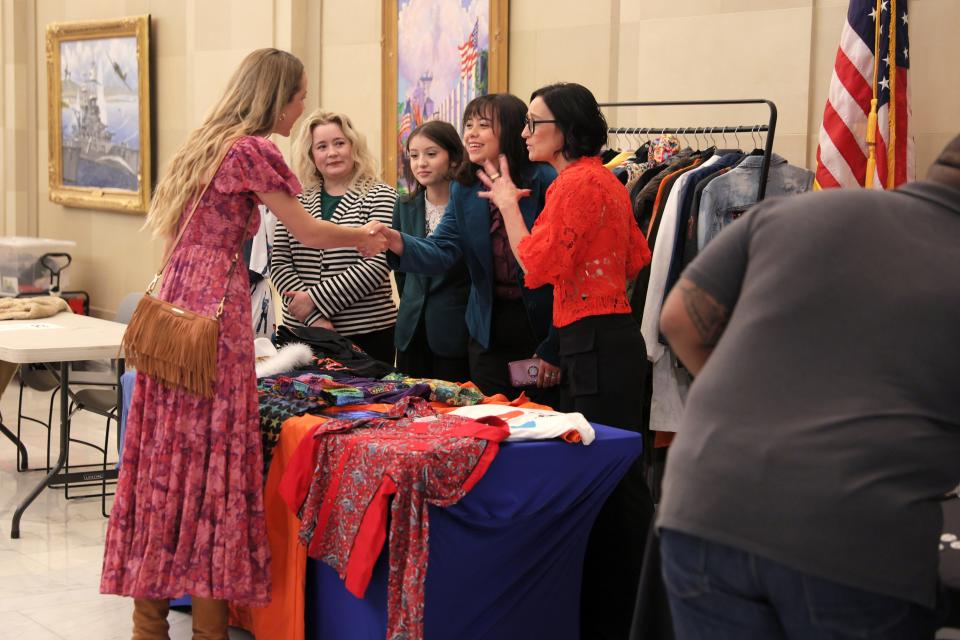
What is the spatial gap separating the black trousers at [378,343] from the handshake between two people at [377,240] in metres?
0.72

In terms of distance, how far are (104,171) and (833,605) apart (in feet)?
28.1

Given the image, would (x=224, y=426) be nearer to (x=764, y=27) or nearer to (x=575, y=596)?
(x=575, y=596)

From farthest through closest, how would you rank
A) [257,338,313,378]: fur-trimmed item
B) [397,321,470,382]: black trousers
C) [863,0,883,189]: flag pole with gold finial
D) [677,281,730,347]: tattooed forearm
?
[397,321,470,382]: black trousers → [863,0,883,189]: flag pole with gold finial → [257,338,313,378]: fur-trimmed item → [677,281,730,347]: tattooed forearm

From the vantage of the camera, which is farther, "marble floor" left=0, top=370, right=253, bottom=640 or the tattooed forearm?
"marble floor" left=0, top=370, right=253, bottom=640

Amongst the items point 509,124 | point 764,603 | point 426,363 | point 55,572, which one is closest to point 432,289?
point 426,363

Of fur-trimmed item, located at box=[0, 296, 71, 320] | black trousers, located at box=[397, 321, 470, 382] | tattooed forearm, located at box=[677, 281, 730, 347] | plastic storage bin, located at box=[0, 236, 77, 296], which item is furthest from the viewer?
plastic storage bin, located at box=[0, 236, 77, 296]

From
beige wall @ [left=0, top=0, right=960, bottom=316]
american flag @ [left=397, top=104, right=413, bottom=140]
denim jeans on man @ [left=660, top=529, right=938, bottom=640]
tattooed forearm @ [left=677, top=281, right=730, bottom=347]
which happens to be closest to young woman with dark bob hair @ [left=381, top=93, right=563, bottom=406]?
beige wall @ [left=0, top=0, right=960, bottom=316]

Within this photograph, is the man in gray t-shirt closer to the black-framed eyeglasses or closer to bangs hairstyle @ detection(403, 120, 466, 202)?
the black-framed eyeglasses

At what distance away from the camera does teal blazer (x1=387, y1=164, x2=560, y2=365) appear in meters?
4.01

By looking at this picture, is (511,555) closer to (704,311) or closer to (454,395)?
(454,395)

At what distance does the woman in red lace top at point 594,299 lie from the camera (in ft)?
11.5

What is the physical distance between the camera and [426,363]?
14.7ft

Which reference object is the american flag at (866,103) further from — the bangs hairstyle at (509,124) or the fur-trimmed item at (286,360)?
the fur-trimmed item at (286,360)

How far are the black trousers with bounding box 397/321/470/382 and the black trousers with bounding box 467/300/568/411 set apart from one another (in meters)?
0.27
